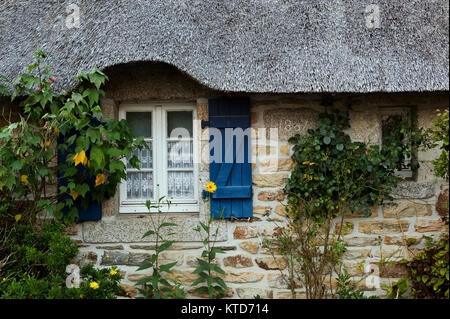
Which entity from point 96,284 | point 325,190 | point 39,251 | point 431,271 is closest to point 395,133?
point 325,190

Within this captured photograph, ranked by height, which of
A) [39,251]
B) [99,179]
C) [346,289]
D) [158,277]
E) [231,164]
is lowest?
[346,289]

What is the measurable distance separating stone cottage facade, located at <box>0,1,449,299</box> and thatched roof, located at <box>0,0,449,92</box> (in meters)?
0.01

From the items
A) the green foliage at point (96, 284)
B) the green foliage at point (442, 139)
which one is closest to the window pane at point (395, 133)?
the green foliage at point (442, 139)

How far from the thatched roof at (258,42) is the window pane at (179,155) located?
0.75 m

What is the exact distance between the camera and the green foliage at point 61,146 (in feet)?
9.95

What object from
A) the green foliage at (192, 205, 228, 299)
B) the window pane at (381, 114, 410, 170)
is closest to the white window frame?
the window pane at (381, 114, 410, 170)

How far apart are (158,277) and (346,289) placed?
1.68 meters

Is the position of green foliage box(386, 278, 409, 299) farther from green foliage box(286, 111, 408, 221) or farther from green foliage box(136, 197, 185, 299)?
green foliage box(136, 197, 185, 299)

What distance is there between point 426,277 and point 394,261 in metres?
0.31

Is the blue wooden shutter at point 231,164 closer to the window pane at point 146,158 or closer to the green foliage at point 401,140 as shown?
the window pane at point 146,158

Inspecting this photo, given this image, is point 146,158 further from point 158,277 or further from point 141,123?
point 158,277

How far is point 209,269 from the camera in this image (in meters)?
3.32
